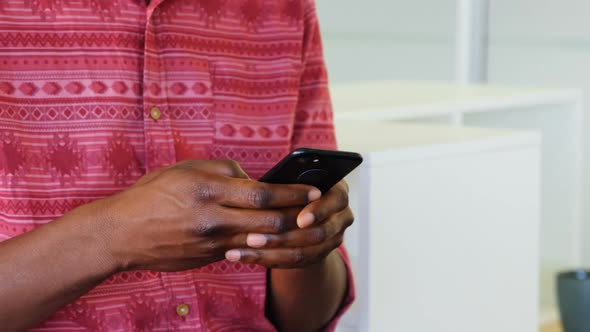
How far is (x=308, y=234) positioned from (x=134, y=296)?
23 centimetres

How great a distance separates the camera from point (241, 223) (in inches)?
35.5

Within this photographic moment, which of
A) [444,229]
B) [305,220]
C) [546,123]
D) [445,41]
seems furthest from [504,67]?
[305,220]

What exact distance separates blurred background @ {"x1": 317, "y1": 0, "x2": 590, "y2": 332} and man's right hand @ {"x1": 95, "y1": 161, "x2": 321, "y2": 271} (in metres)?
1.16

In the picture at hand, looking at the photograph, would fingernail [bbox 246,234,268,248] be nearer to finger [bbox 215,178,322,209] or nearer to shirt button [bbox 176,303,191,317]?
finger [bbox 215,178,322,209]

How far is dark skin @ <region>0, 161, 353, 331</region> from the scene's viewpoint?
0.90 meters

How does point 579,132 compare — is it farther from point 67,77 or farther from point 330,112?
point 67,77

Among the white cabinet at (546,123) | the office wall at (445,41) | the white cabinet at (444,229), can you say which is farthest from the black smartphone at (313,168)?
the office wall at (445,41)

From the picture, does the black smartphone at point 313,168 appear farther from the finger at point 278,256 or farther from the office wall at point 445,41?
the office wall at point 445,41

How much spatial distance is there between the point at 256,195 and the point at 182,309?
0.26 m

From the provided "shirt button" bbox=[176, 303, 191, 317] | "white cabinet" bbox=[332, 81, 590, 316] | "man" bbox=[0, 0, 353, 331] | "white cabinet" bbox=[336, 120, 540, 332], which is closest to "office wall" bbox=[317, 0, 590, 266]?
"white cabinet" bbox=[332, 81, 590, 316]

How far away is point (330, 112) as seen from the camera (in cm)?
127

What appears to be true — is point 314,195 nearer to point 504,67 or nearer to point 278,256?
point 278,256

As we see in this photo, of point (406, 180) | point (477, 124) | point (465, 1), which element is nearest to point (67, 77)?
point (406, 180)

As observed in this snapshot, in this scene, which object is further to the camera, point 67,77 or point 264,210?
point 67,77
